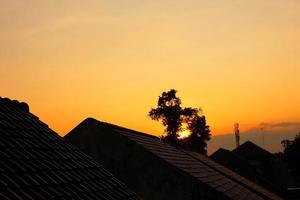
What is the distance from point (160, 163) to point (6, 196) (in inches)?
401

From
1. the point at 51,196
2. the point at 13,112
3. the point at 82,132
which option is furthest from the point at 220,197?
the point at 51,196

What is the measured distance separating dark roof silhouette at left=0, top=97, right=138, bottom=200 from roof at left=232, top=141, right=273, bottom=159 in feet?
183

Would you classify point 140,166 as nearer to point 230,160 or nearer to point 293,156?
point 230,160

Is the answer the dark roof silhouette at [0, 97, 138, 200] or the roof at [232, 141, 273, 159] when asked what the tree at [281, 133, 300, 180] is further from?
the dark roof silhouette at [0, 97, 138, 200]

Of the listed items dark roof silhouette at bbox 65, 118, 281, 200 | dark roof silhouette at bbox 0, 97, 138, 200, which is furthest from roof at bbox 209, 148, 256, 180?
dark roof silhouette at bbox 0, 97, 138, 200

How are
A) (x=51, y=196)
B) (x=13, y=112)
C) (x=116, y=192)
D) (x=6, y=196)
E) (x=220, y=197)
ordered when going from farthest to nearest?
(x=220, y=197), (x=13, y=112), (x=116, y=192), (x=51, y=196), (x=6, y=196)

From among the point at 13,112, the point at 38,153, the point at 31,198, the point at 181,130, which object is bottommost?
the point at 31,198

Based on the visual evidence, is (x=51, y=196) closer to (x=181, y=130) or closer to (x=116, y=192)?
(x=116, y=192)

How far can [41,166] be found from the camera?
22.3 ft

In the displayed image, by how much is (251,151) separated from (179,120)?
12.2m

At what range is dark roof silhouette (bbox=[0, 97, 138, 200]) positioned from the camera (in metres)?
5.91

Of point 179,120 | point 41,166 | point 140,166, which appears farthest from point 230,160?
point 41,166

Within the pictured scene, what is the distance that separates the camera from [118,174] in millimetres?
15648

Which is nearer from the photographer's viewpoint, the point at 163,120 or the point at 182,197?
the point at 182,197
